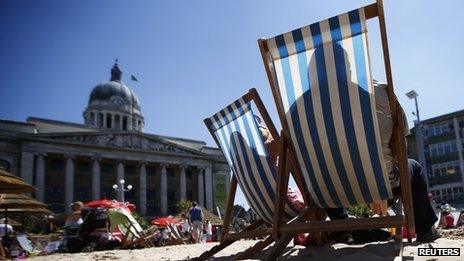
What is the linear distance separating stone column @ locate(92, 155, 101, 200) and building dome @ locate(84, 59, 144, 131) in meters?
19.2

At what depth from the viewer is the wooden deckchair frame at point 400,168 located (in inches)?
99.5

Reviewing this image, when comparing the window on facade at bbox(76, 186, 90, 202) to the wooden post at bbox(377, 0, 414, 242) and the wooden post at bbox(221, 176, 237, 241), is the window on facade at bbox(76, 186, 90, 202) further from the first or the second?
the wooden post at bbox(377, 0, 414, 242)

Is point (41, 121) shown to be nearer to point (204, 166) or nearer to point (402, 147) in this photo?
point (204, 166)

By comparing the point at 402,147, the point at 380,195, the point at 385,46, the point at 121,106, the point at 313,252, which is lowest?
the point at 313,252

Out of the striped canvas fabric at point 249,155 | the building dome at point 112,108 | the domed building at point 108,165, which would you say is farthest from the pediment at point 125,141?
the striped canvas fabric at point 249,155

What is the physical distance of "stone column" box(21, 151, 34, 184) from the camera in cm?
4516

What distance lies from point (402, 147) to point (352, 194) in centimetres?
47

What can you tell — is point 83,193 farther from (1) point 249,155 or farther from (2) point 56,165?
(1) point 249,155

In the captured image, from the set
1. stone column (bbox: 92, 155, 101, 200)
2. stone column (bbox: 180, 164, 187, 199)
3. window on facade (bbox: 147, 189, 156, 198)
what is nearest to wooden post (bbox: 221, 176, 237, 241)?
stone column (bbox: 92, 155, 101, 200)

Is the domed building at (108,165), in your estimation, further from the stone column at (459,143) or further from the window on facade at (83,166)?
the stone column at (459,143)

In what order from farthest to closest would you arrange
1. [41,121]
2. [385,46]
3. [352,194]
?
[41,121] → [352,194] → [385,46]

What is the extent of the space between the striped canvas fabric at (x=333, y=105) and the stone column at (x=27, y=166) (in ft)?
159

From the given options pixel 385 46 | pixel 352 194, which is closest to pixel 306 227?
pixel 352 194

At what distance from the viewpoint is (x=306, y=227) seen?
9.18 feet
